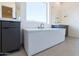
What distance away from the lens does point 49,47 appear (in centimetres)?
367

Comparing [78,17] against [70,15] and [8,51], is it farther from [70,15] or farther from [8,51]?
[8,51]

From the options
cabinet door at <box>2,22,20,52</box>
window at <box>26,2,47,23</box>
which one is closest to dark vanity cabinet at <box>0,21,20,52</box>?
cabinet door at <box>2,22,20,52</box>

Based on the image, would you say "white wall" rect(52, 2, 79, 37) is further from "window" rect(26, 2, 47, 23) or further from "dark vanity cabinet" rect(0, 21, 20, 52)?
"dark vanity cabinet" rect(0, 21, 20, 52)

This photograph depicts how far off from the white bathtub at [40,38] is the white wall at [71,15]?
52cm

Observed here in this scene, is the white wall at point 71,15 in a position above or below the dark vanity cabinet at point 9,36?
above

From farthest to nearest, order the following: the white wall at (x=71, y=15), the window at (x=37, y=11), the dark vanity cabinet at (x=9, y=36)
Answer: the window at (x=37, y=11) < the white wall at (x=71, y=15) < the dark vanity cabinet at (x=9, y=36)

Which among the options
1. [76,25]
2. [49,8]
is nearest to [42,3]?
[49,8]

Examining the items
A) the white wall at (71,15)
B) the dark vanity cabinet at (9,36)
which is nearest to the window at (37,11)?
the white wall at (71,15)

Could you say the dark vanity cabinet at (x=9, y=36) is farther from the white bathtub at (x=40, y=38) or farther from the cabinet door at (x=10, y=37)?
the white bathtub at (x=40, y=38)

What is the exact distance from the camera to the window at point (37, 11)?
Result: 412 cm

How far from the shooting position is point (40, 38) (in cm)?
308

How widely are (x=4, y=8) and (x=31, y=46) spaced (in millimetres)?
1206

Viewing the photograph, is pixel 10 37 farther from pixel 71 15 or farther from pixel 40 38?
pixel 71 15

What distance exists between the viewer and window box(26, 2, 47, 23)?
4125mm
